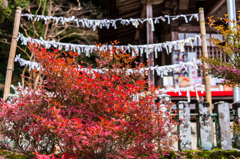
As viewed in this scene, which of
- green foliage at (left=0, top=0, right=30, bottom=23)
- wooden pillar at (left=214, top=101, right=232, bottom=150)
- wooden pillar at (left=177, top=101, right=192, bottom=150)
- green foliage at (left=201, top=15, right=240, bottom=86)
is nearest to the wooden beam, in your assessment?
green foliage at (left=201, top=15, right=240, bottom=86)

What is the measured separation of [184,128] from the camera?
139 inches

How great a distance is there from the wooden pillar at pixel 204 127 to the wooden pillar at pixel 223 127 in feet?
0.46

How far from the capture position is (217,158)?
3.39 metres

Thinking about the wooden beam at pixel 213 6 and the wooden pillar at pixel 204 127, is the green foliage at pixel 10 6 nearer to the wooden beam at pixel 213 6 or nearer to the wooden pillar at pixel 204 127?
the wooden beam at pixel 213 6

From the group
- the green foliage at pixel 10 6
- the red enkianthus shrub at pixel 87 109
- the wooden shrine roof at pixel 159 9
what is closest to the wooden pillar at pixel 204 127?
the red enkianthus shrub at pixel 87 109

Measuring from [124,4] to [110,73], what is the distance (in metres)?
6.73

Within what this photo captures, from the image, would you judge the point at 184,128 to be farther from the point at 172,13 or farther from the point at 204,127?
the point at 172,13

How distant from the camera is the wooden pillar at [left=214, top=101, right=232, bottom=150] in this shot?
3.44m

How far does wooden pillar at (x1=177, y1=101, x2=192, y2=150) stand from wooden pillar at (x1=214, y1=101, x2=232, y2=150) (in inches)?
19.5

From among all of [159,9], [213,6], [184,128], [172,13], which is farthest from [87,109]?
[172,13]

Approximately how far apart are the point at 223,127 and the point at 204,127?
30 cm

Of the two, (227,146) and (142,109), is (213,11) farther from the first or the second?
(142,109)

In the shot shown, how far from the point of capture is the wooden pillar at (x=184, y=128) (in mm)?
3473

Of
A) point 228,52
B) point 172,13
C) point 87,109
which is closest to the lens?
point 87,109
